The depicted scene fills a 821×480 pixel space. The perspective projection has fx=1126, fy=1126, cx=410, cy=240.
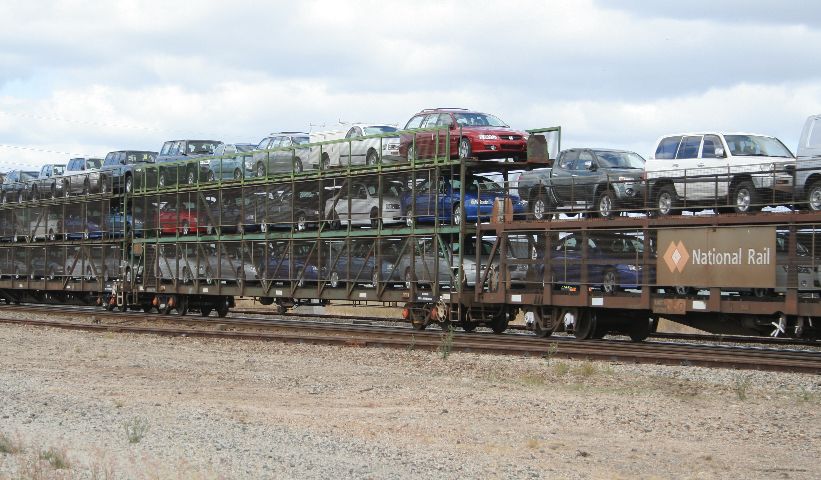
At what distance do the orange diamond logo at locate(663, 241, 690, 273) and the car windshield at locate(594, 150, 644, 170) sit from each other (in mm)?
3537

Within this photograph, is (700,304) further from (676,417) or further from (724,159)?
(676,417)

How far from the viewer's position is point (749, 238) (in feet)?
62.8

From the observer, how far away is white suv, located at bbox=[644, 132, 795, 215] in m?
19.2

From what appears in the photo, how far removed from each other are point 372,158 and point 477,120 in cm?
298

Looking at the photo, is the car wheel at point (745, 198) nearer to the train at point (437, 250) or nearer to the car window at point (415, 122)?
the train at point (437, 250)

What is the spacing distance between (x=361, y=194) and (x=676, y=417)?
16.6 metres

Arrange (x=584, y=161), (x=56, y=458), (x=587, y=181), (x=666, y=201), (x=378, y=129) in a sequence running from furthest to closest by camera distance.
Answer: (x=378, y=129), (x=584, y=161), (x=587, y=181), (x=666, y=201), (x=56, y=458)

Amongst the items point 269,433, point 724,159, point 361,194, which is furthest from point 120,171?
point 269,433

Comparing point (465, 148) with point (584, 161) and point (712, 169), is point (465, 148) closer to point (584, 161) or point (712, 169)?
point (584, 161)

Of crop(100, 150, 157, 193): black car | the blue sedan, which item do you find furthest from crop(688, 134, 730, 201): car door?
crop(100, 150, 157, 193): black car

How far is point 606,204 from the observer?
72.8 ft

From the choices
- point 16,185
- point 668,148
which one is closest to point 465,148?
point 668,148

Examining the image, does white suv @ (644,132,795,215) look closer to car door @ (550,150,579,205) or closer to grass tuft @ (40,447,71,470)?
car door @ (550,150,579,205)

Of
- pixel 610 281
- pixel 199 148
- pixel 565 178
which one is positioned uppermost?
pixel 199 148
